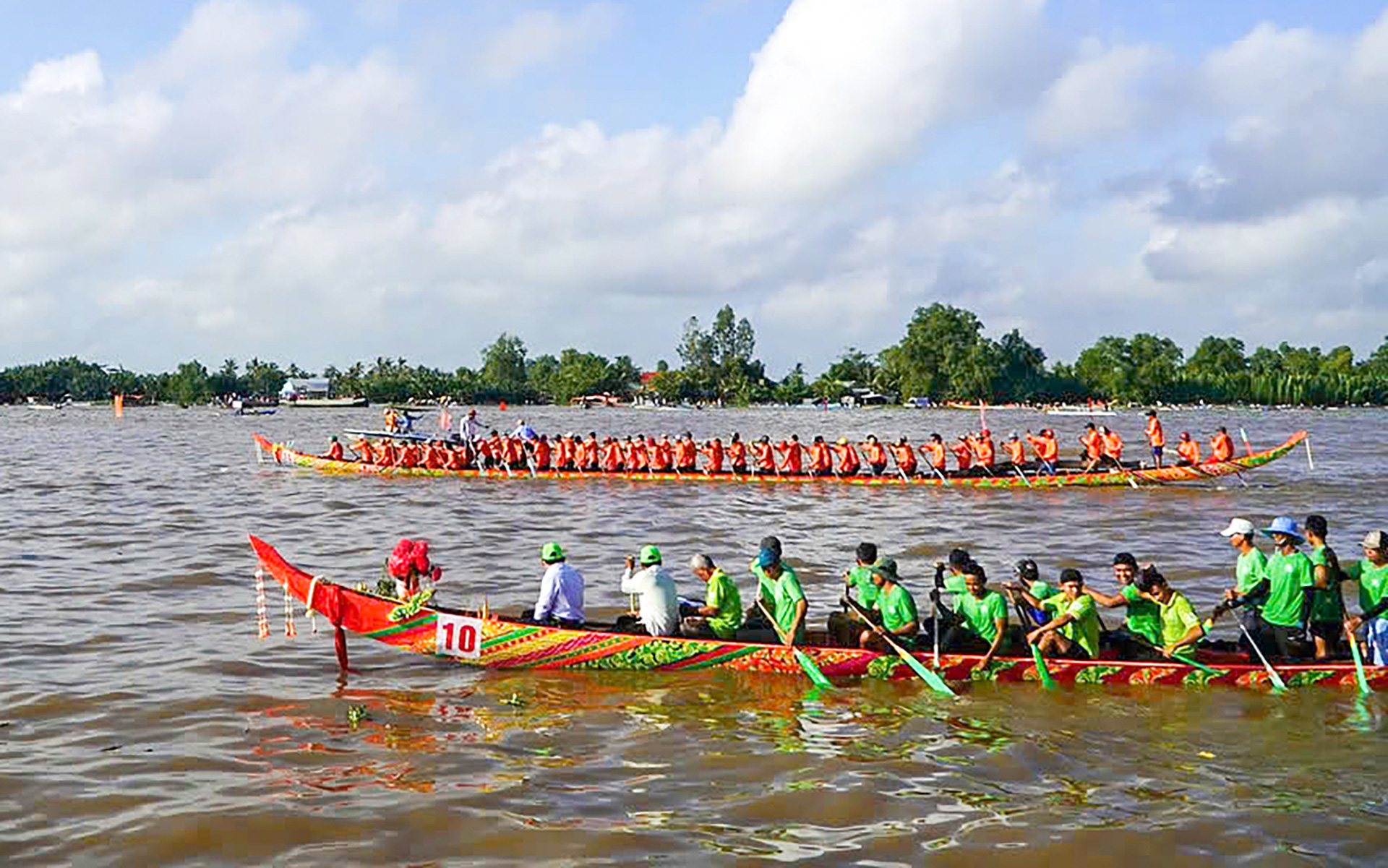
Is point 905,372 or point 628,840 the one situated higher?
point 905,372

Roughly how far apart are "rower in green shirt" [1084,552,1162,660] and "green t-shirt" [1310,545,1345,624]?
1486 millimetres

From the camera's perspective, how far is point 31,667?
1264 cm

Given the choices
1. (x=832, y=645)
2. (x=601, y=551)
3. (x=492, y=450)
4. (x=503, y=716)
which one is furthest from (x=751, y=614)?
(x=492, y=450)

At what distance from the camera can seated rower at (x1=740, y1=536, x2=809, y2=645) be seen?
12.0m

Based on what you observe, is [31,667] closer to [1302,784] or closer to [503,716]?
[503,716]

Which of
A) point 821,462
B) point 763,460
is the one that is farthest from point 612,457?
point 821,462

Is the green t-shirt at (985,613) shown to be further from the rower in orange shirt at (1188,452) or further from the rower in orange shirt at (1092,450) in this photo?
the rower in orange shirt at (1188,452)

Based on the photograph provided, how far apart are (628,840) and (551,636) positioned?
416cm

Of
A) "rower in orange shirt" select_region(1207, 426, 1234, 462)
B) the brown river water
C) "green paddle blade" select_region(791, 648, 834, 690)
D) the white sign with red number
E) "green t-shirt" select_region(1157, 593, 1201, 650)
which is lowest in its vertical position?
the brown river water

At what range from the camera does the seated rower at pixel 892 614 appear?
39.2 ft

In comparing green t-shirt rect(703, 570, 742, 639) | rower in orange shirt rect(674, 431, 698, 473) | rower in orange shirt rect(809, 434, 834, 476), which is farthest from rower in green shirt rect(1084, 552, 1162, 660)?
rower in orange shirt rect(674, 431, 698, 473)

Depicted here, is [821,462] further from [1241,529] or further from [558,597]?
[558,597]

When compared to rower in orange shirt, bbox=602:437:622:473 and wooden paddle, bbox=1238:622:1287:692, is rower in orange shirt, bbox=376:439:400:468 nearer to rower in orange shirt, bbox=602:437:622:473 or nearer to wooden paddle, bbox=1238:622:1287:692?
rower in orange shirt, bbox=602:437:622:473

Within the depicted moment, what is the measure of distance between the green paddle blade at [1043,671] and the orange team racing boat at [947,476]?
20.5 m
